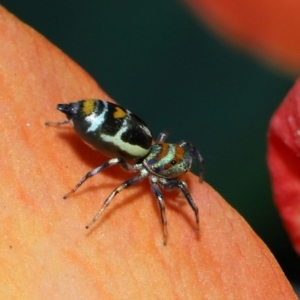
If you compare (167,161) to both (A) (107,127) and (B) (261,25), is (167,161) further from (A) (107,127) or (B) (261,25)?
(B) (261,25)

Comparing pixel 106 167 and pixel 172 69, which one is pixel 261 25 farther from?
pixel 106 167

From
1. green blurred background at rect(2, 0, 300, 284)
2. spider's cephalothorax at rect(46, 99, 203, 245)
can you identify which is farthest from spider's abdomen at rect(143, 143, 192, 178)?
green blurred background at rect(2, 0, 300, 284)

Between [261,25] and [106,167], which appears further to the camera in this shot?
[261,25]

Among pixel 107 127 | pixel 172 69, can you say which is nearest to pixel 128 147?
pixel 107 127

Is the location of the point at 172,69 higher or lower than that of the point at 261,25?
lower

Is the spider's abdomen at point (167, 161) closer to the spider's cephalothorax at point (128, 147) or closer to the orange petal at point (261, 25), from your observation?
the spider's cephalothorax at point (128, 147)

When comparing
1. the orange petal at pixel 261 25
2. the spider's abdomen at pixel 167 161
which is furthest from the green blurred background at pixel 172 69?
the spider's abdomen at pixel 167 161
